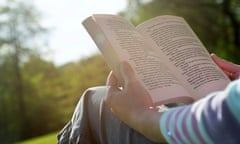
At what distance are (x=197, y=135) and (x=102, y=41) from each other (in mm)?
274

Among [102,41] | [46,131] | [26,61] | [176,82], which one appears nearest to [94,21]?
[102,41]

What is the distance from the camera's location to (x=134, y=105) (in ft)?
2.61

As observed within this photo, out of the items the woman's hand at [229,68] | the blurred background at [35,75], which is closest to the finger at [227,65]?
the woman's hand at [229,68]

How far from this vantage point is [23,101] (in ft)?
42.0

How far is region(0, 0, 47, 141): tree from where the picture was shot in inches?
503

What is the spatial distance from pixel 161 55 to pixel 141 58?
6cm

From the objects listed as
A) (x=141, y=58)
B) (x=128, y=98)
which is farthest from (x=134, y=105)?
(x=141, y=58)

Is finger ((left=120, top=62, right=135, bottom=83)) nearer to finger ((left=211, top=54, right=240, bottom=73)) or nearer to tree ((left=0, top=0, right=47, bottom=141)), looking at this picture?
finger ((left=211, top=54, right=240, bottom=73))

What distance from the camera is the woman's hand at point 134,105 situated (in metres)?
0.76

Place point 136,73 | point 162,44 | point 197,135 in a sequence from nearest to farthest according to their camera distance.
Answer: point 197,135, point 136,73, point 162,44

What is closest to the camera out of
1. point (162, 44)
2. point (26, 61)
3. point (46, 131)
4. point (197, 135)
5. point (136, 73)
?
point (197, 135)

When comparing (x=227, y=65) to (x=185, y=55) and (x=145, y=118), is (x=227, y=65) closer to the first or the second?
(x=185, y=55)

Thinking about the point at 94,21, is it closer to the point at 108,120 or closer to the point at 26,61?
the point at 108,120

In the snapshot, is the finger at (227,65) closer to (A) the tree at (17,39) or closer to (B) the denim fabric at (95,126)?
(B) the denim fabric at (95,126)
